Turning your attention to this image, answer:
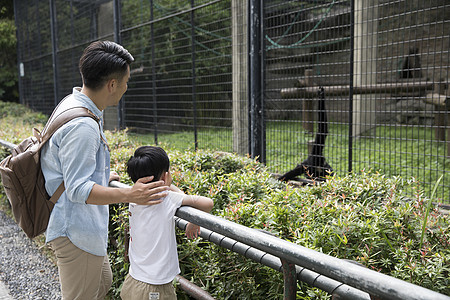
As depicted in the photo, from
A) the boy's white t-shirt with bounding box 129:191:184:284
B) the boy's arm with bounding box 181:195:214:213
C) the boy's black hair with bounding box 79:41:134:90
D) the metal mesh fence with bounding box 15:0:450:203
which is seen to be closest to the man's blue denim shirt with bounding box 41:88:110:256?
the boy's black hair with bounding box 79:41:134:90

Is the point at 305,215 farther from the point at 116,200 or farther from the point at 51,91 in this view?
the point at 51,91

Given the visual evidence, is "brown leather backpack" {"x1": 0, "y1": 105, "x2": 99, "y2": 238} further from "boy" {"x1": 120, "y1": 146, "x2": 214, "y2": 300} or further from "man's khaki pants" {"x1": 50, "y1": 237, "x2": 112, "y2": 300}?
"boy" {"x1": 120, "y1": 146, "x2": 214, "y2": 300}

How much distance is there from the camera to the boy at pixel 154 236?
1.99 m

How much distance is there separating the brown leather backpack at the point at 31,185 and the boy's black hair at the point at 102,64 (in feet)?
0.51

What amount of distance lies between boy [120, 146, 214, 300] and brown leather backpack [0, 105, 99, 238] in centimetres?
35

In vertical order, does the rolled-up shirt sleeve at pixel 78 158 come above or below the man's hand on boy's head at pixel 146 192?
above

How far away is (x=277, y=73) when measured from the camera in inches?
340

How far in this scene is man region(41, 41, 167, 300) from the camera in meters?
1.92

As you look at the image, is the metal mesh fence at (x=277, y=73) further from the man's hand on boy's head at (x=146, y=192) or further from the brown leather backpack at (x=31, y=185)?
the brown leather backpack at (x=31, y=185)

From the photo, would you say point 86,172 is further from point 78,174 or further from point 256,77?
point 256,77

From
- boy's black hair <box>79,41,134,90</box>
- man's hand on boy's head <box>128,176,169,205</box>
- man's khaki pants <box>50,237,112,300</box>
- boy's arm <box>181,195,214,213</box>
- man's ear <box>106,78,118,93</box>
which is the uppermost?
boy's black hair <box>79,41,134,90</box>

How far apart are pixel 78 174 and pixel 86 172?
0.12ft

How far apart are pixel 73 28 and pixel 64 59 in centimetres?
160

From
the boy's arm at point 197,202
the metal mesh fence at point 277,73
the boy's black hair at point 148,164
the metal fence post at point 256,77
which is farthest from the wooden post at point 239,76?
the boy's black hair at point 148,164
